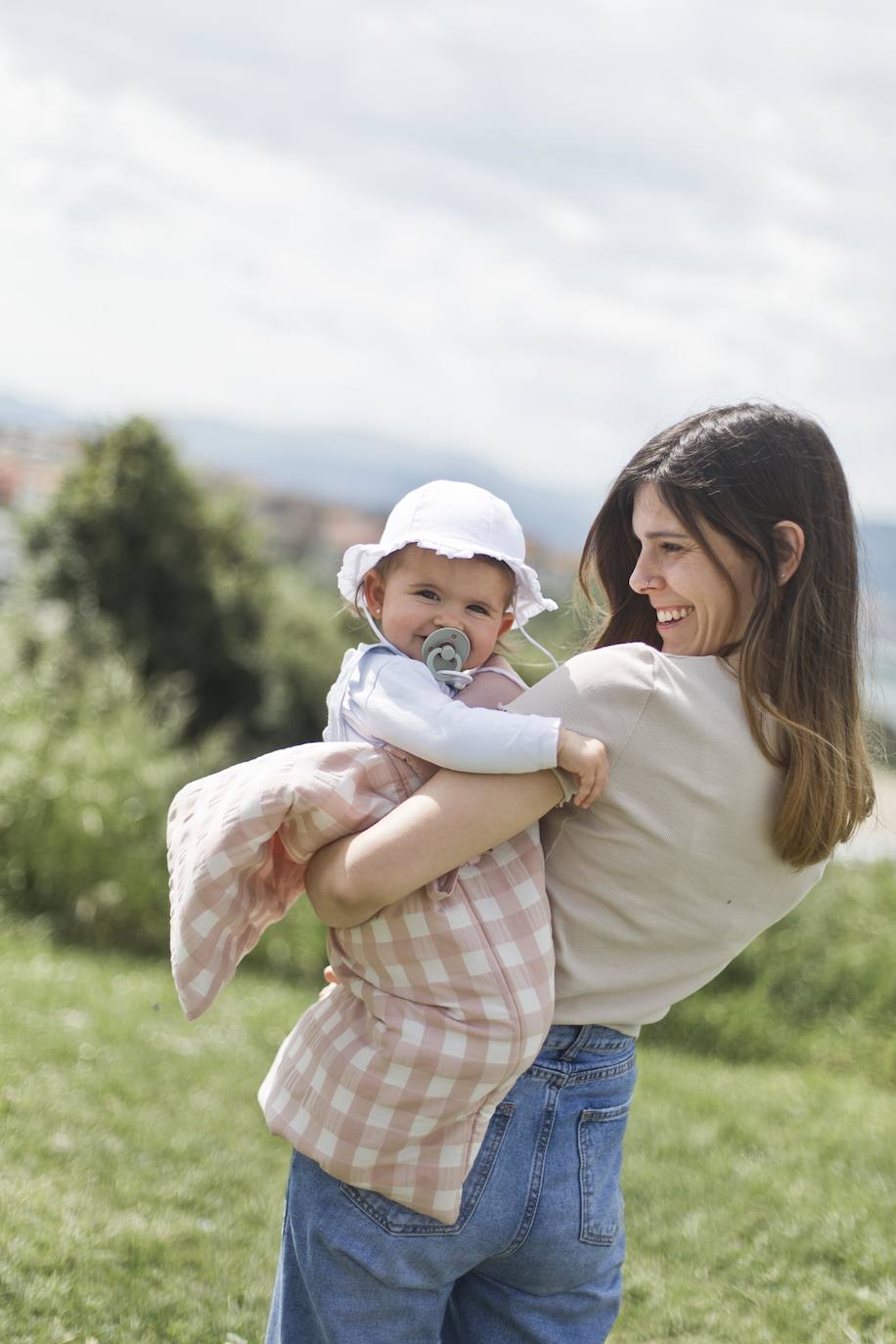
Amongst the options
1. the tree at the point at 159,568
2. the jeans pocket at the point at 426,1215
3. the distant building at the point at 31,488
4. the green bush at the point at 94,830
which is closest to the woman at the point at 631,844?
the jeans pocket at the point at 426,1215

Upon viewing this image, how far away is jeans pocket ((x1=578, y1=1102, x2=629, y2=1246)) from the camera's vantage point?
6.13 feet

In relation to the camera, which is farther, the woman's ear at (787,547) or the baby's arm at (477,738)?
the woman's ear at (787,547)

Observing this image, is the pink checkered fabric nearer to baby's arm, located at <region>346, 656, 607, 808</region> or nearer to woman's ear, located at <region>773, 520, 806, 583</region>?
baby's arm, located at <region>346, 656, 607, 808</region>

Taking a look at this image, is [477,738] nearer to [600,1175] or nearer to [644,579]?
[644,579]

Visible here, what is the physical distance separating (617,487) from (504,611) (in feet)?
0.88

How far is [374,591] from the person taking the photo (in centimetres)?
212

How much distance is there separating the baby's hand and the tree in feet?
35.0

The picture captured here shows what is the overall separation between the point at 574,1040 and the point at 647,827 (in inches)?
12.9

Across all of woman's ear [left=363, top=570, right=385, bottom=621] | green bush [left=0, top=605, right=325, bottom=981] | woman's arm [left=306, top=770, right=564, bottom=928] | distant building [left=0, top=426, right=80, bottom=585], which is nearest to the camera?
woman's arm [left=306, top=770, right=564, bottom=928]

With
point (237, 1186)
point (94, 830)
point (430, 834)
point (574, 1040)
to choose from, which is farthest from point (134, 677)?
point (430, 834)

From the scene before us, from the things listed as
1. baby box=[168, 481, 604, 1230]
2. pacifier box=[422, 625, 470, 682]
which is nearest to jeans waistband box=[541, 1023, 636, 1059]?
baby box=[168, 481, 604, 1230]

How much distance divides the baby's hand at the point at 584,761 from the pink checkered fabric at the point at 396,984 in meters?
0.13

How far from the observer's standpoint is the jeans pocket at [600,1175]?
1867 millimetres

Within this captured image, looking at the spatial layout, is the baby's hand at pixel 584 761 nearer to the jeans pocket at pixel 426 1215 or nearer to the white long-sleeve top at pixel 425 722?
the white long-sleeve top at pixel 425 722
